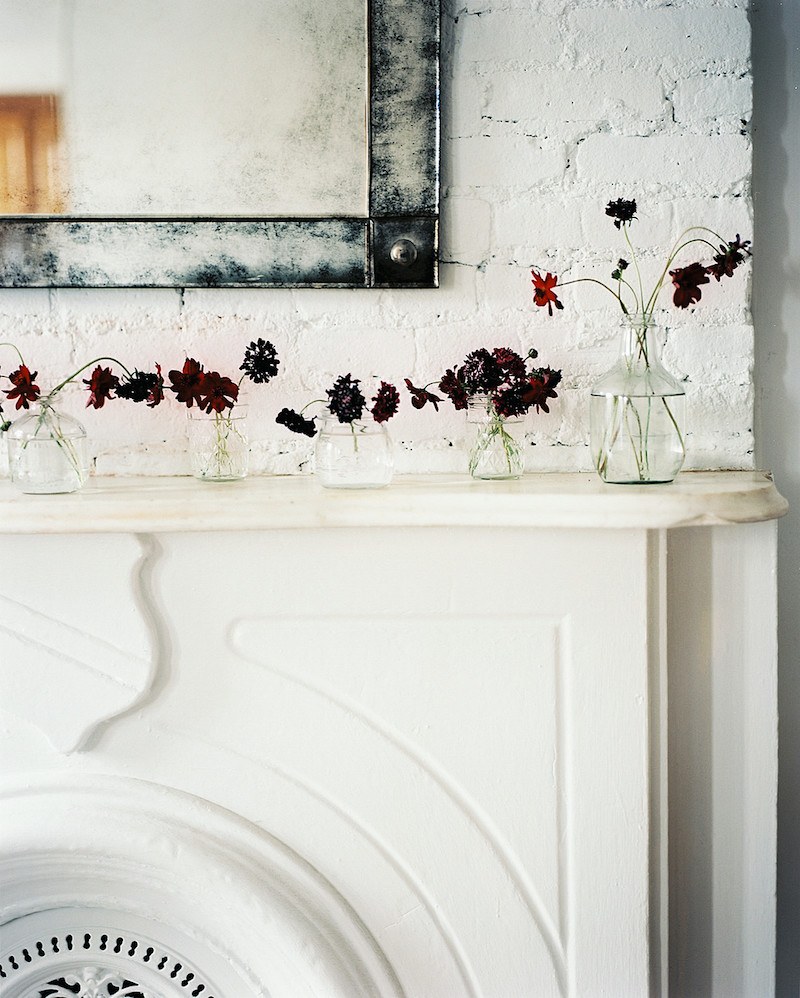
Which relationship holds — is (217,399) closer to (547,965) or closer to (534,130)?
(534,130)

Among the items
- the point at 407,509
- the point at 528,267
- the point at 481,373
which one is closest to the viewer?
the point at 407,509

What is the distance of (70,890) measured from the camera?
119 cm

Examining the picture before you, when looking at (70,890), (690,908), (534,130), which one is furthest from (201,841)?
(534,130)

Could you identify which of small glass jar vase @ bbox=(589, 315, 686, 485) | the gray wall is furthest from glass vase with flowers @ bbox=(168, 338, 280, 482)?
the gray wall

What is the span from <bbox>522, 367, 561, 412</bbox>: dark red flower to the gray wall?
0.34m

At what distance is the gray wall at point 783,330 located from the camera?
4.08ft

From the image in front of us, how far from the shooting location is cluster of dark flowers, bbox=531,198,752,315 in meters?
1.08

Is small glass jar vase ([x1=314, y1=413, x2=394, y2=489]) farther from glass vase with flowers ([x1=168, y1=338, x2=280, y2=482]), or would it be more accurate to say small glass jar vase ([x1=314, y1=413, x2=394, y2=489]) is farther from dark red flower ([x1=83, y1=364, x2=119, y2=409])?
dark red flower ([x1=83, y1=364, x2=119, y2=409])

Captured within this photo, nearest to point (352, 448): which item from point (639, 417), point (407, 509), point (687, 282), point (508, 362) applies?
point (407, 509)

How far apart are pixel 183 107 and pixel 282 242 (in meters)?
0.23

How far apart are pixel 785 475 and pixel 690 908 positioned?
63cm

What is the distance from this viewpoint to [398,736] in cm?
112

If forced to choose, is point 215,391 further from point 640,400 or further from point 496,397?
point 640,400

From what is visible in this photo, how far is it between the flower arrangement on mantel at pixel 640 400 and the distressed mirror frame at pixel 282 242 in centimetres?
22
